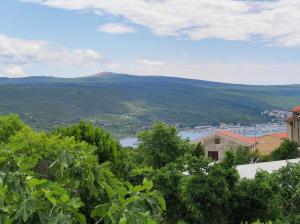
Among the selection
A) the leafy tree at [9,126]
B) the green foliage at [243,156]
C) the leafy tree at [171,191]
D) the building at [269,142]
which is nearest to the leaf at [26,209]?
the leafy tree at [171,191]

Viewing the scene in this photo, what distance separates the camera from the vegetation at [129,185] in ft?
16.5

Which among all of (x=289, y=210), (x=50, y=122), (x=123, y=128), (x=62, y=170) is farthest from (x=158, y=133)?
(x=123, y=128)

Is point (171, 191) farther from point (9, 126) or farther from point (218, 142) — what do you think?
point (218, 142)

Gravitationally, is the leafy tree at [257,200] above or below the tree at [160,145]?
above

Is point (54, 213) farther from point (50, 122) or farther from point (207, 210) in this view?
point (50, 122)

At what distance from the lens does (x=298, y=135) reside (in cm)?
4953

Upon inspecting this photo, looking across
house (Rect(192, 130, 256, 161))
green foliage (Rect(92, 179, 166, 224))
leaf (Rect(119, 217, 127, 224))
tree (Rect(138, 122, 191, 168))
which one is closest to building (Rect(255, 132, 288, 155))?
house (Rect(192, 130, 256, 161))

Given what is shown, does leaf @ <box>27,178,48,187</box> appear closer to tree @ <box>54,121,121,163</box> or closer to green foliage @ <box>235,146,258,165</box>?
tree @ <box>54,121,121,163</box>

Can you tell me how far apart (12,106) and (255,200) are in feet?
534

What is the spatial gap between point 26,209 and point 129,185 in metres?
1.26

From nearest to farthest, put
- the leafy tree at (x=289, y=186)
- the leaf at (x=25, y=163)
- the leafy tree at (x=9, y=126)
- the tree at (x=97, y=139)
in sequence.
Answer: the leaf at (x=25, y=163), the leafy tree at (x=289, y=186), the tree at (x=97, y=139), the leafy tree at (x=9, y=126)

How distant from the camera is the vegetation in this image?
5.04 m

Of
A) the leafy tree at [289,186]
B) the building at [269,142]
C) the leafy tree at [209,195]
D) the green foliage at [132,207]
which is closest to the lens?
the green foliage at [132,207]

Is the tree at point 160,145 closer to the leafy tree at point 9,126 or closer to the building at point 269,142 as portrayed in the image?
the leafy tree at point 9,126
